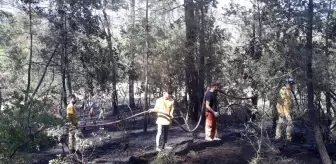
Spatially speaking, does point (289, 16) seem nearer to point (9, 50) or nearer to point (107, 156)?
point (107, 156)

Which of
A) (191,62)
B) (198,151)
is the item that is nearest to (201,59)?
(191,62)

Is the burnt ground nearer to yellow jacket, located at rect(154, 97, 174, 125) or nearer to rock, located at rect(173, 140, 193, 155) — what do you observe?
rock, located at rect(173, 140, 193, 155)

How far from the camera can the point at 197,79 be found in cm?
1494

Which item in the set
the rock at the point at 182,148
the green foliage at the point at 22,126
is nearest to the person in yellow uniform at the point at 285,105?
the rock at the point at 182,148

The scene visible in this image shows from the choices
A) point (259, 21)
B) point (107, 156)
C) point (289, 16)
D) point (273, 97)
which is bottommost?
point (107, 156)

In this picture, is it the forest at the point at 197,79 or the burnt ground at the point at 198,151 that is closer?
the forest at the point at 197,79

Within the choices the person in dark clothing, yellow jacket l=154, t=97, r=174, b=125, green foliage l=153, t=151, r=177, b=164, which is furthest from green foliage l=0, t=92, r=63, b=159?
the person in dark clothing

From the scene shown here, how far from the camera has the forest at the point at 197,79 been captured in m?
8.34

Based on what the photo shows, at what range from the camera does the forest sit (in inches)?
328

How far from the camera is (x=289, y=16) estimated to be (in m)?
9.27

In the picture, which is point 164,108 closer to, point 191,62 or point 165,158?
point 165,158

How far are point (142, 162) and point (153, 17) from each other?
11.3 meters

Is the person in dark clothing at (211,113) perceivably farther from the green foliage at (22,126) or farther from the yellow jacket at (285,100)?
the green foliage at (22,126)

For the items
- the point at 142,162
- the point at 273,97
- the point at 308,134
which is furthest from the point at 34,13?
the point at 308,134
